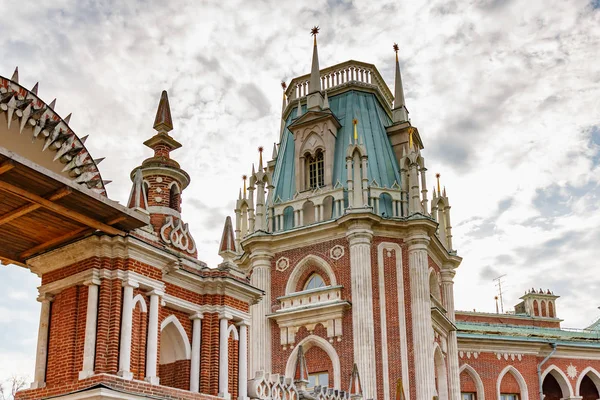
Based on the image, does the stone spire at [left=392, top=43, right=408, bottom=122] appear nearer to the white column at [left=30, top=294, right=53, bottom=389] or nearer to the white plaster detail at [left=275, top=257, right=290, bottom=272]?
the white plaster detail at [left=275, top=257, right=290, bottom=272]

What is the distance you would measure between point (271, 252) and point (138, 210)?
1673cm

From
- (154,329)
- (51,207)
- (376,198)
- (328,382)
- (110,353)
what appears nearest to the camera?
(51,207)

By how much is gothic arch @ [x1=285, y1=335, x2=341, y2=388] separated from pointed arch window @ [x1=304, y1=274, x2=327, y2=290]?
2281 millimetres

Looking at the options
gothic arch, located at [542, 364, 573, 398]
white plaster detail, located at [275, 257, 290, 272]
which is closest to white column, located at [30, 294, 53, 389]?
white plaster detail, located at [275, 257, 290, 272]

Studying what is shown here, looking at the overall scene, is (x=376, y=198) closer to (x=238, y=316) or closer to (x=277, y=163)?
(x=277, y=163)

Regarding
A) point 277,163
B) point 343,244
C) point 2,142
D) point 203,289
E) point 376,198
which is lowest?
point 203,289

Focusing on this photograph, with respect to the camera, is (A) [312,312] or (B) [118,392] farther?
(A) [312,312]

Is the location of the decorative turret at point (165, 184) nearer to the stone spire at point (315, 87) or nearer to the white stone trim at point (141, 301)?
the white stone trim at point (141, 301)

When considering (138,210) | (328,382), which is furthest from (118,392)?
(328,382)

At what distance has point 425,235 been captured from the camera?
31.0 metres

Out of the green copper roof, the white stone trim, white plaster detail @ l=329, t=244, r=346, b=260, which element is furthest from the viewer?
the green copper roof

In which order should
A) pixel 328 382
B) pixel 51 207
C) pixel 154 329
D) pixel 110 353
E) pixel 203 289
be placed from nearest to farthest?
1. pixel 51 207
2. pixel 110 353
3. pixel 154 329
4. pixel 203 289
5. pixel 328 382

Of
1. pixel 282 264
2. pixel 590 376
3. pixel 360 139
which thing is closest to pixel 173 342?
pixel 282 264

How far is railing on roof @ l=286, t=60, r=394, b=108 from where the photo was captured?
119 feet
